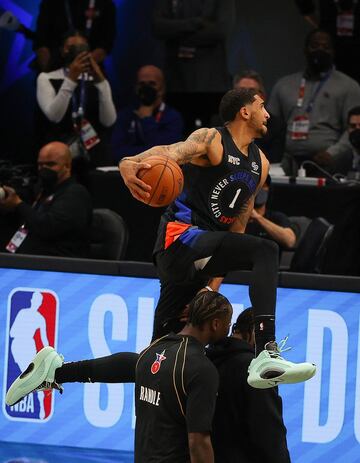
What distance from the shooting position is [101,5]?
13.8m

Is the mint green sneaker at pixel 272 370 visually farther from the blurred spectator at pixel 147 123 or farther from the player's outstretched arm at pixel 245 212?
the blurred spectator at pixel 147 123

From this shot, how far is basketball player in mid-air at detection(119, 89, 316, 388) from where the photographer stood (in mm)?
7105

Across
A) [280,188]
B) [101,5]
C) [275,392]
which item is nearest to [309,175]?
[280,188]

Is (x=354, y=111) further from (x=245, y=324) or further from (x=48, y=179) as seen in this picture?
(x=245, y=324)

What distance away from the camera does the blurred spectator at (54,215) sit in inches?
412

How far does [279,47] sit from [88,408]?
698cm

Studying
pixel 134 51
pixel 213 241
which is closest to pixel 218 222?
pixel 213 241

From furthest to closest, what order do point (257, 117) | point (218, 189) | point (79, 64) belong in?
1. point (79, 64)
2. point (257, 117)
3. point (218, 189)

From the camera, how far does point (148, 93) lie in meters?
12.7

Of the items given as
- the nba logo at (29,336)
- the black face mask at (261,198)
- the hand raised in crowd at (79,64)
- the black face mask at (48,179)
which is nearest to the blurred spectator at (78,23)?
the hand raised in crowd at (79,64)

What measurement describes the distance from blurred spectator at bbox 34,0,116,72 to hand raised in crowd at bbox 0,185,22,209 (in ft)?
10.2

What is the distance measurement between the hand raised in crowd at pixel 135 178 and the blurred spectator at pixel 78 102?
17.6 feet

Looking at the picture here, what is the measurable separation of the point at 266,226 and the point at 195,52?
4.02 m

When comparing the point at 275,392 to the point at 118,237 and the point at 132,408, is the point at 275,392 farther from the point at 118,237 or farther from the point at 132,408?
the point at 118,237
